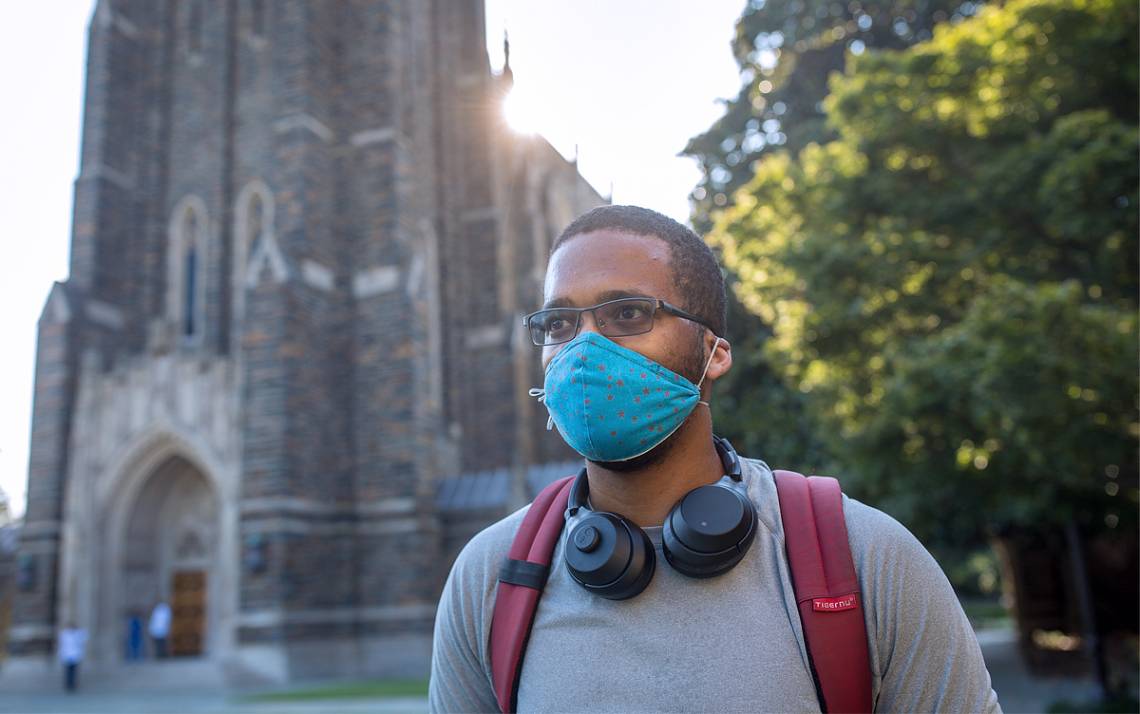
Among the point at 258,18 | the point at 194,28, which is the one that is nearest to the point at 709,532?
the point at 258,18

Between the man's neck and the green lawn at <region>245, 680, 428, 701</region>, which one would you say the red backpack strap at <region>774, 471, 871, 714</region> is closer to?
the man's neck

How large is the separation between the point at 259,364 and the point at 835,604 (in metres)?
16.9

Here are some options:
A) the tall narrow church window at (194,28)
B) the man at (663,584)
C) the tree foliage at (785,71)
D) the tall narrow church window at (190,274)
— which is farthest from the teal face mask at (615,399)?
the tall narrow church window at (194,28)

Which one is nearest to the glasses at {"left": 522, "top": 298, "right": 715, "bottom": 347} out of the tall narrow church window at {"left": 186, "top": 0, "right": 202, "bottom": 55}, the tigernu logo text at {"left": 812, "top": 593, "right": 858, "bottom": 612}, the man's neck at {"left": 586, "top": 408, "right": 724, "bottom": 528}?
the man's neck at {"left": 586, "top": 408, "right": 724, "bottom": 528}

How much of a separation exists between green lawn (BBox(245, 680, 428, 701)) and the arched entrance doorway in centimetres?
490

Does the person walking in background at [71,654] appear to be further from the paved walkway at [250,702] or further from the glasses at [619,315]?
the glasses at [619,315]

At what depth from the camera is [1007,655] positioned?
22.9 m

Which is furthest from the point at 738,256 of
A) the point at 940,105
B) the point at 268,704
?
the point at 268,704

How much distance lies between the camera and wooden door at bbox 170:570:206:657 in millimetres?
18688

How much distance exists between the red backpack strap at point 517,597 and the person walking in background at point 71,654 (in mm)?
17787

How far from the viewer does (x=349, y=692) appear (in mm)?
13359

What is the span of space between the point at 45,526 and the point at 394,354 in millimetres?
7491

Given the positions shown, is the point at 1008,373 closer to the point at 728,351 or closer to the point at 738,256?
the point at 738,256

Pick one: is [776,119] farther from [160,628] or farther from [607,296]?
[607,296]
